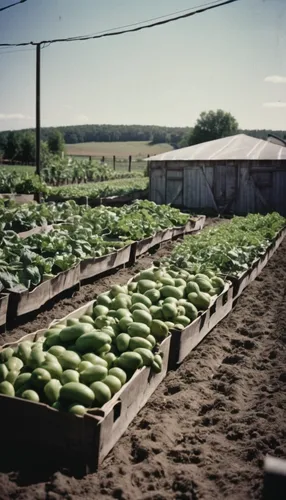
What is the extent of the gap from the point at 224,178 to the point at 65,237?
14.1 m

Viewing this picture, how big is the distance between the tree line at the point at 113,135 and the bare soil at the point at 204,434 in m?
27.5

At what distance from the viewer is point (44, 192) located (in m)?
19.9

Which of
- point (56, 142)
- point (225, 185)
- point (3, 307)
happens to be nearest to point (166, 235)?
point (3, 307)

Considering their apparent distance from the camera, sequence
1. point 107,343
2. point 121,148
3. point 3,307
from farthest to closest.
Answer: point 121,148
point 3,307
point 107,343

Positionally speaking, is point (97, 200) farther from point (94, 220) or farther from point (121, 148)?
point (121, 148)

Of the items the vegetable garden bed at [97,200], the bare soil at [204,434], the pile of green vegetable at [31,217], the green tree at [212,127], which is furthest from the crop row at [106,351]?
the green tree at [212,127]

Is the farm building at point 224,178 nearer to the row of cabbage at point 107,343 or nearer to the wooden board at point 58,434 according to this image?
the row of cabbage at point 107,343

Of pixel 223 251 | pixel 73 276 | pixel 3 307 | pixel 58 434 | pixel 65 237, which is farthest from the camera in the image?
pixel 65 237

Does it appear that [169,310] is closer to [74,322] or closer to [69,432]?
[74,322]

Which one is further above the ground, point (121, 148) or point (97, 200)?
point (121, 148)

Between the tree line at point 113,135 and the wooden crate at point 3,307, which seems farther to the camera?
the tree line at point 113,135

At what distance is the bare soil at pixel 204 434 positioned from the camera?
3.34 meters

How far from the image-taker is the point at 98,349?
4285 mm

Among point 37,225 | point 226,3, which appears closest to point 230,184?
point 226,3
